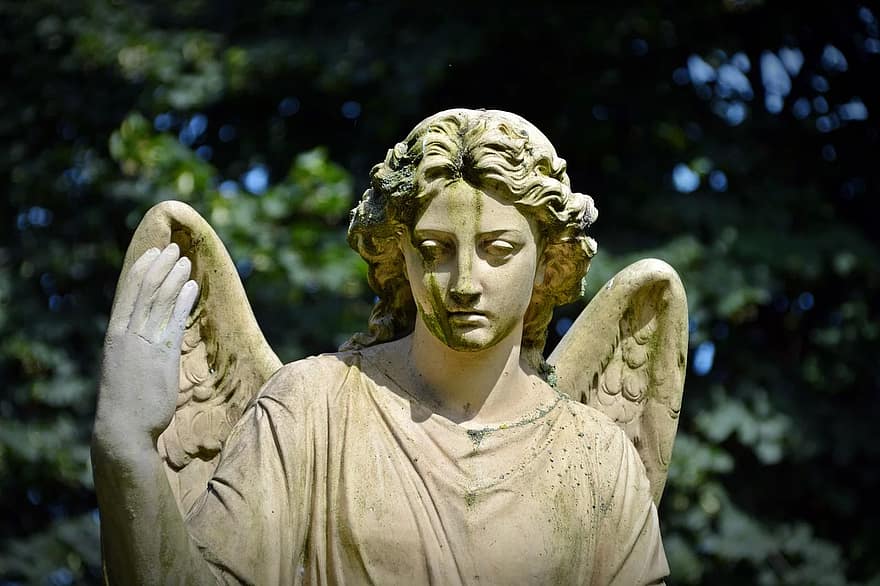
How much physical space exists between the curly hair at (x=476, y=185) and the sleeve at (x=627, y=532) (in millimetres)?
454

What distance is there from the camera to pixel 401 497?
14.8 ft

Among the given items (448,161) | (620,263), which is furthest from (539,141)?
(620,263)

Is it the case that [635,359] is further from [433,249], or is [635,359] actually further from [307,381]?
[307,381]

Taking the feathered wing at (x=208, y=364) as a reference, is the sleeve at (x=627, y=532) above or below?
below

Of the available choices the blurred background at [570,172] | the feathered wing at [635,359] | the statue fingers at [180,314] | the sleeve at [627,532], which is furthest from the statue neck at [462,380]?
the blurred background at [570,172]

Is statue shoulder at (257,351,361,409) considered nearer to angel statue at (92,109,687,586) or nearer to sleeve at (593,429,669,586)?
angel statue at (92,109,687,586)

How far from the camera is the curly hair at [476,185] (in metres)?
4.57

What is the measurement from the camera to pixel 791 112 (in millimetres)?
11047

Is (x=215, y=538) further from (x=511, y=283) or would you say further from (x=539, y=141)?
(x=539, y=141)

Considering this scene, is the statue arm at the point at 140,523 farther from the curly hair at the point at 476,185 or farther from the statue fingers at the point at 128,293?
the curly hair at the point at 476,185

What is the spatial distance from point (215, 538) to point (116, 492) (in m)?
0.34

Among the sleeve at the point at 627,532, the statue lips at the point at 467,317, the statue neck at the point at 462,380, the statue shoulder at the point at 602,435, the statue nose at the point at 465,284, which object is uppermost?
the statue nose at the point at 465,284

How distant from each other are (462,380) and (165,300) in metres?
0.83

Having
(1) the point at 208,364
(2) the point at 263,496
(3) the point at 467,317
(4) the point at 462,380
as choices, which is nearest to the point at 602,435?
(4) the point at 462,380
